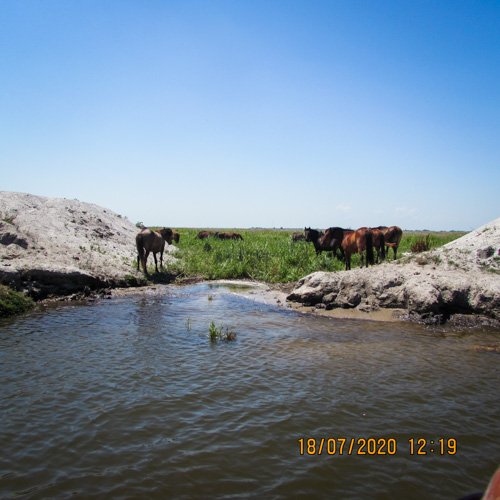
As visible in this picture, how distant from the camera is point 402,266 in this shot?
42.6ft

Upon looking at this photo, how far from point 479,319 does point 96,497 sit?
10.2 metres

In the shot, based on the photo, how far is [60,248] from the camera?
52.0 ft

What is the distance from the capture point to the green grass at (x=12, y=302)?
10555 millimetres

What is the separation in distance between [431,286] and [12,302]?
11.9 meters

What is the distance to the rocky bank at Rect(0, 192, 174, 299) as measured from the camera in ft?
42.4

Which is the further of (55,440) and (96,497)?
(55,440)

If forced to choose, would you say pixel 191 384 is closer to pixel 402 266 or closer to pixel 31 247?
pixel 402 266

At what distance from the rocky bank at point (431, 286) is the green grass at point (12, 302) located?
26.7 ft

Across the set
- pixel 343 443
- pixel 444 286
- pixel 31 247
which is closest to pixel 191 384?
pixel 343 443

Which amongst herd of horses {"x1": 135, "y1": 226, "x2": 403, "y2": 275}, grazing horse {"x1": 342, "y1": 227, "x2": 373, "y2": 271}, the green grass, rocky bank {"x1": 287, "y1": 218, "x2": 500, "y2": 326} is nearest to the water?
the green grass

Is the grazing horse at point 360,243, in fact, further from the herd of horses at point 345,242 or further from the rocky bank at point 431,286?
the rocky bank at point 431,286
